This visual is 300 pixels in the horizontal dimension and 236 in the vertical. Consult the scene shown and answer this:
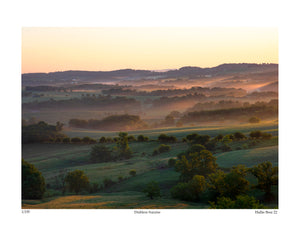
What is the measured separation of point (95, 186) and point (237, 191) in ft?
17.9

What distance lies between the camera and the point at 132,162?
11266 mm

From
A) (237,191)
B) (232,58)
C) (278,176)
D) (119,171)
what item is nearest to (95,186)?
(119,171)

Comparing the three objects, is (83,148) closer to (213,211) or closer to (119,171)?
(119,171)

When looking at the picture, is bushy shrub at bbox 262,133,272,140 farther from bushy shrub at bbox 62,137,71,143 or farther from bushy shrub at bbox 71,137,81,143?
bushy shrub at bbox 62,137,71,143

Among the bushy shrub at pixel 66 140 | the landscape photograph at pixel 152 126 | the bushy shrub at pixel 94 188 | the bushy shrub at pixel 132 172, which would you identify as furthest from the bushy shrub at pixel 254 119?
the bushy shrub at pixel 66 140

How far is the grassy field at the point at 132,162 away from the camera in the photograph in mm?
9930

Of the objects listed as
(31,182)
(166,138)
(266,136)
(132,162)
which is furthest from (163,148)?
(31,182)

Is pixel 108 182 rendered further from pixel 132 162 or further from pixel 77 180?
pixel 132 162

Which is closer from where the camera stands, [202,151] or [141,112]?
[202,151]

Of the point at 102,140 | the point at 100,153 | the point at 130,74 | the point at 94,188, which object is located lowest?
the point at 94,188

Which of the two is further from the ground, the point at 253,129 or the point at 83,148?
the point at 253,129

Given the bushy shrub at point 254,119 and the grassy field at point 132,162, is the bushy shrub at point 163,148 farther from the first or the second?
the bushy shrub at point 254,119

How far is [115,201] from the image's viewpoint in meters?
9.22
